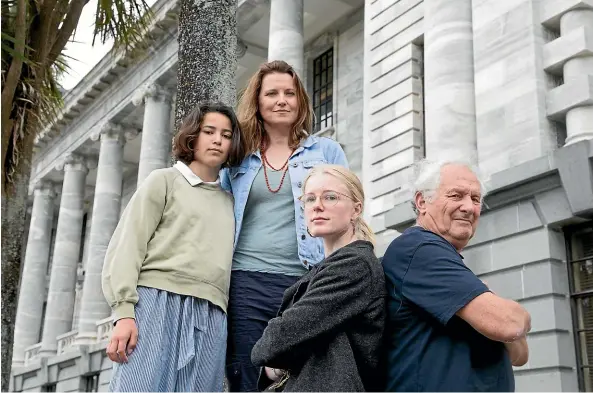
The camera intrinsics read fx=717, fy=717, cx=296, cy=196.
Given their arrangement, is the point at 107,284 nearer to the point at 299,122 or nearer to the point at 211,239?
the point at 211,239

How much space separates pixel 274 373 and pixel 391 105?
12.3m

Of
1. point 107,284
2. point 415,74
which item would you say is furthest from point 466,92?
point 107,284

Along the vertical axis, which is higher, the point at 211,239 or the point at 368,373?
the point at 211,239

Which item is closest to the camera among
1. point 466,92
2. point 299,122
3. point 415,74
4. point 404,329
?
point 404,329

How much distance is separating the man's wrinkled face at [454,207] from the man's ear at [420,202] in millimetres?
19

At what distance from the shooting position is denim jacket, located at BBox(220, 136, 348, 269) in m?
3.62

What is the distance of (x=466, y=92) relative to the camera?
12.3m

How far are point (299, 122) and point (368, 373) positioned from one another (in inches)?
64.0

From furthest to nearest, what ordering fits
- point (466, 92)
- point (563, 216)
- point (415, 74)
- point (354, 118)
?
point (354, 118) → point (415, 74) → point (466, 92) → point (563, 216)

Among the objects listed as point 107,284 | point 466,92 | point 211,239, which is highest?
point 466,92

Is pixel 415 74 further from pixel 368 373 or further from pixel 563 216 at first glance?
pixel 368 373

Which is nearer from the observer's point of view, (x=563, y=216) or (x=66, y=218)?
(x=563, y=216)

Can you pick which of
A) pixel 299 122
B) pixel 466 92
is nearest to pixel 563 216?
pixel 466 92

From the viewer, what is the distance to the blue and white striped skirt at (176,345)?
11.1 ft
